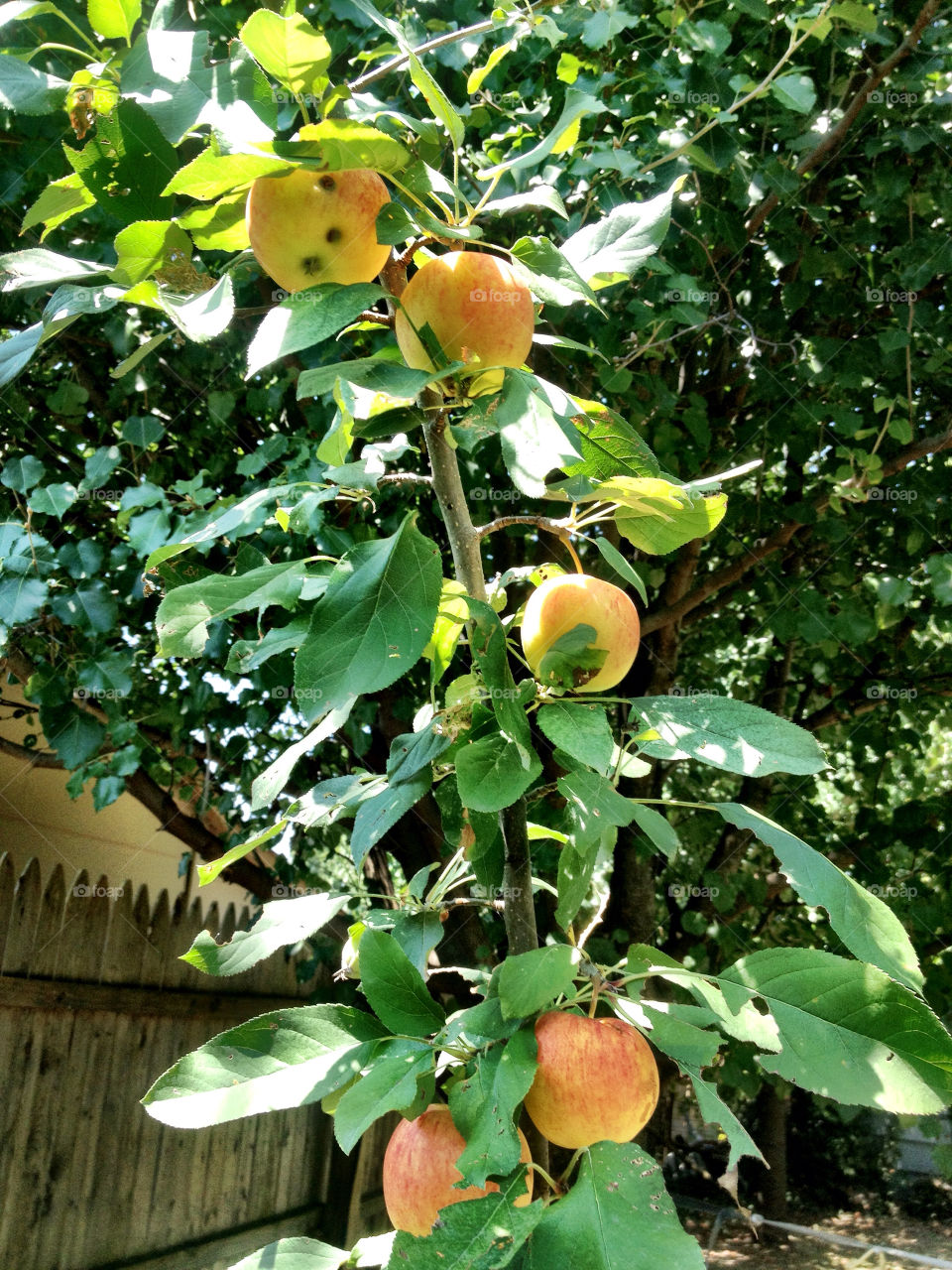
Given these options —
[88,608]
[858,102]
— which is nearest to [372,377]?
[88,608]

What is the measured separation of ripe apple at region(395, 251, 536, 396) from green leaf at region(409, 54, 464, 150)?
0.28 ft

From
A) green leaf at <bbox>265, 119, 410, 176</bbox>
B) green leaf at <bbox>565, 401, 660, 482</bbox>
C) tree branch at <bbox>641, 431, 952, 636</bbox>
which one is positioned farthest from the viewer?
tree branch at <bbox>641, 431, 952, 636</bbox>

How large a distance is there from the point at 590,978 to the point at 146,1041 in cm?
317

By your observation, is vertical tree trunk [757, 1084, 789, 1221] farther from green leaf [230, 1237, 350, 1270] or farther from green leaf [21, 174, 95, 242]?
green leaf [21, 174, 95, 242]

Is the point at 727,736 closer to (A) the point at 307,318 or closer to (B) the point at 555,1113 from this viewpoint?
(B) the point at 555,1113

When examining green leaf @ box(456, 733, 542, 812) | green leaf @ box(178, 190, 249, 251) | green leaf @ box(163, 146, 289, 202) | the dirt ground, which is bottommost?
the dirt ground

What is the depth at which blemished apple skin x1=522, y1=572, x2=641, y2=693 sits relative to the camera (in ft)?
2.75

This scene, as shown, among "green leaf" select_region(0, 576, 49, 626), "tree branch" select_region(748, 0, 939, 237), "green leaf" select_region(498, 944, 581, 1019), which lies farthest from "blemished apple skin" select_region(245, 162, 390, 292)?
"tree branch" select_region(748, 0, 939, 237)

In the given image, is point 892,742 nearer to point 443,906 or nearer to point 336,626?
point 443,906

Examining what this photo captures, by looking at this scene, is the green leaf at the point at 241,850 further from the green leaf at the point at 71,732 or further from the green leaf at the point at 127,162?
the green leaf at the point at 71,732

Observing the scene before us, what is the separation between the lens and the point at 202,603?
798 mm

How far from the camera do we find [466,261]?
2.44 ft

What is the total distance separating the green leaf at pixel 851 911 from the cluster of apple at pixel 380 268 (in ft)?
0.72

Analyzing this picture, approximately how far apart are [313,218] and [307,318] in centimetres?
10
